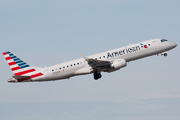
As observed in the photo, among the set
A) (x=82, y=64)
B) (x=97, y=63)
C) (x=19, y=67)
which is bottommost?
(x=97, y=63)

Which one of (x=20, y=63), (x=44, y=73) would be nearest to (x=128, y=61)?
(x=44, y=73)

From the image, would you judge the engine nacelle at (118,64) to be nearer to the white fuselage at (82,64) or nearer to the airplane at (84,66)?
the airplane at (84,66)

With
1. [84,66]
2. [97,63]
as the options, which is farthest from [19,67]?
[97,63]

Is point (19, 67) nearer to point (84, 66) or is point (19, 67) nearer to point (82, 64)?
point (82, 64)

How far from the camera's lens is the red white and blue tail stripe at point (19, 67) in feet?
168

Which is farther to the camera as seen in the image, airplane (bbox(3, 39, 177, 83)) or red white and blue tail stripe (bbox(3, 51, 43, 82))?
red white and blue tail stripe (bbox(3, 51, 43, 82))

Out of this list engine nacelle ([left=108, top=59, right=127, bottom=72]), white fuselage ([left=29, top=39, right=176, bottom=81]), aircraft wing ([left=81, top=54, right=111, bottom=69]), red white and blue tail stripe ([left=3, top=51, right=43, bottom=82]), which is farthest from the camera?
red white and blue tail stripe ([left=3, top=51, right=43, bottom=82])

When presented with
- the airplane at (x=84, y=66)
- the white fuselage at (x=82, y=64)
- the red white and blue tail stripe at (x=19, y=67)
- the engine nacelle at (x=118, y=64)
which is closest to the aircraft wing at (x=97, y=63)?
the airplane at (x=84, y=66)

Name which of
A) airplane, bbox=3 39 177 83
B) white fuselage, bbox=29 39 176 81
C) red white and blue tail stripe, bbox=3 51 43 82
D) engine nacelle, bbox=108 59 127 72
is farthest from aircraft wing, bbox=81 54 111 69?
red white and blue tail stripe, bbox=3 51 43 82

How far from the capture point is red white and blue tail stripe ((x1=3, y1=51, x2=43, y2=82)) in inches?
2019

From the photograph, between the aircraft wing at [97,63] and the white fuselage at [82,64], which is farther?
the white fuselage at [82,64]

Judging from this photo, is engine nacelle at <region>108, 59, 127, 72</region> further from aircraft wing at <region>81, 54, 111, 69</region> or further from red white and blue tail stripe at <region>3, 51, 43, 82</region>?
red white and blue tail stripe at <region>3, 51, 43, 82</region>

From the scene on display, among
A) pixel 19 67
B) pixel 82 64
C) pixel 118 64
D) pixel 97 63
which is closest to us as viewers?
Result: pixel 118 64

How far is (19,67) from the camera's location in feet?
171
